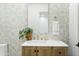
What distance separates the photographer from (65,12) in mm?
2650

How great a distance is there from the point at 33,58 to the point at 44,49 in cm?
153

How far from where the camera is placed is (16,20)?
271 centimetres

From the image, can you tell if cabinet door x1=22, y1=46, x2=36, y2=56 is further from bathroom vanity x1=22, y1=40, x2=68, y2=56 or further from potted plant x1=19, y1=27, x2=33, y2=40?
potted plant x1=19, y1=27, x2=33, y2=40

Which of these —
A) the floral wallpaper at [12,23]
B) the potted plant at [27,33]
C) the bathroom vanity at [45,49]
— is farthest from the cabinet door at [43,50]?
the floral wallpaper at [12,23]

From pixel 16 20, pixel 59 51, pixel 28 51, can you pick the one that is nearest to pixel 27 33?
pixel 16 20

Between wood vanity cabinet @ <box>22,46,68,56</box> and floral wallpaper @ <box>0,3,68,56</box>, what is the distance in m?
0.70

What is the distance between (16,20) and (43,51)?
995 mm

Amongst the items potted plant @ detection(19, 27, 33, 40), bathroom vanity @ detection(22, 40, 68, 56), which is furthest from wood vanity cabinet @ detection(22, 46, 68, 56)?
potted plant @ detection(19, 27, 33, 40)

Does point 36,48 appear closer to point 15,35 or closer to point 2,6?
point 15,35

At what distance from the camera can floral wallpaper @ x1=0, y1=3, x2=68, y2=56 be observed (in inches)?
104

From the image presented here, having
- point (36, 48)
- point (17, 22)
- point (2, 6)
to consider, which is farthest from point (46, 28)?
point (2, 6)

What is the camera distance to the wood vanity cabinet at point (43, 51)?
1.97 metres

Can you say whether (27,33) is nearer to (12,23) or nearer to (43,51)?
(12,23)

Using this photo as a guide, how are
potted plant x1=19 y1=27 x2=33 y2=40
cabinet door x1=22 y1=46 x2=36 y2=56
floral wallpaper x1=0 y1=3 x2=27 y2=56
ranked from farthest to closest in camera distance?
floral wallpaper x1=0 y1=3 x2=27 y2=56
potted plant x1=19 y1=27 x2=33 y2=40
cabinet door x1=22 y1=46 x2=36 y2=56
